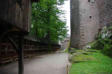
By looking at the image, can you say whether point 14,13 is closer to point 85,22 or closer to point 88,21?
point 85,22

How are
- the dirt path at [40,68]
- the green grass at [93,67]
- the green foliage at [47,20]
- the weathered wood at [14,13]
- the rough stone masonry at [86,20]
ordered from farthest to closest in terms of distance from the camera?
the green foliage at [47,20], the rough stone masonry at [86,20], the dirt path at [40,68], the green grass at [93,67], the weathered wood at [14,13]

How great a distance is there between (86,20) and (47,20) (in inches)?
205

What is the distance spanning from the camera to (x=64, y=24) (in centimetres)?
1515

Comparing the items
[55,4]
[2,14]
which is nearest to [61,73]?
[2,14]

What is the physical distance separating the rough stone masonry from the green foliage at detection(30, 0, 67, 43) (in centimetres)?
245

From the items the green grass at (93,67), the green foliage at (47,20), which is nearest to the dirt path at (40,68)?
the green grass at (93,67)

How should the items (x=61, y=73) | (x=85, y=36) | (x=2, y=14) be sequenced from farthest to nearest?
1. (x=85, y=36)
2. (x=61, y=73)
3. (x=2, y=14)

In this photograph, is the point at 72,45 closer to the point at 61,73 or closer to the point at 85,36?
the point at 85,36

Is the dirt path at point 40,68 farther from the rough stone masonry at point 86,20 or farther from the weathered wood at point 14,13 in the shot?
the rough stone masonry at point 86,20

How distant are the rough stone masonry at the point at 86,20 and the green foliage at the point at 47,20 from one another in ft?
8.03

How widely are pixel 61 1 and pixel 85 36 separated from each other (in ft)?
21.9

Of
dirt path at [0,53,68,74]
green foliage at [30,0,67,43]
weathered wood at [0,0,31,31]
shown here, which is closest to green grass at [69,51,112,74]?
dirt path at [0,53,68,74]

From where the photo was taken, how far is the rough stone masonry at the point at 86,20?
12.9 m

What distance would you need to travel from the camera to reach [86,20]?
43.3 feet
